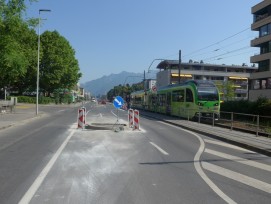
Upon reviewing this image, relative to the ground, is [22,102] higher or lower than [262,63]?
lower

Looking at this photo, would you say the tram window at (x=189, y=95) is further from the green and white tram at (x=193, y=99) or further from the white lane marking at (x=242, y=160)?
the white lane marking at (x=242, y=160)

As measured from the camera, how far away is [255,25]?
69125 mm

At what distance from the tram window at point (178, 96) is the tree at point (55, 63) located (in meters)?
42.6

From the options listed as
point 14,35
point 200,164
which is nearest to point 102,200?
point 200,164

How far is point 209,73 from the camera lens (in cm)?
12681

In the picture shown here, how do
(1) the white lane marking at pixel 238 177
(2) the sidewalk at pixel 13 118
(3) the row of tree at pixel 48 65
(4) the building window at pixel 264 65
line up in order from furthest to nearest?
(4) the building window at pixel 264 65
(3) the row of tree at pixel 48 65
(2) the sidewalk at pixel 13 118
(1) the white lane marking at pixel 238 177

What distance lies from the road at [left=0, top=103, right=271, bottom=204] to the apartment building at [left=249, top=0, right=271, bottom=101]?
176ft

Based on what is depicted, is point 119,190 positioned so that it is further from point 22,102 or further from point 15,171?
point 22,102

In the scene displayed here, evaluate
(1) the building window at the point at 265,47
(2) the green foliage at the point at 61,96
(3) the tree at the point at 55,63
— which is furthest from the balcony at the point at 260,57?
(2) the green foliage at the point at 61,96

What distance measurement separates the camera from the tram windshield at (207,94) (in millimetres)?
33156

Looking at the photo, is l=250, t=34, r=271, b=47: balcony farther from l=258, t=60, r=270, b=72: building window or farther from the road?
the road

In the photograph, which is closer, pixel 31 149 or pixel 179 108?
pixel 31 149

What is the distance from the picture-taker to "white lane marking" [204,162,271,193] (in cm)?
823

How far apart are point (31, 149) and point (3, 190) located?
5.82m
